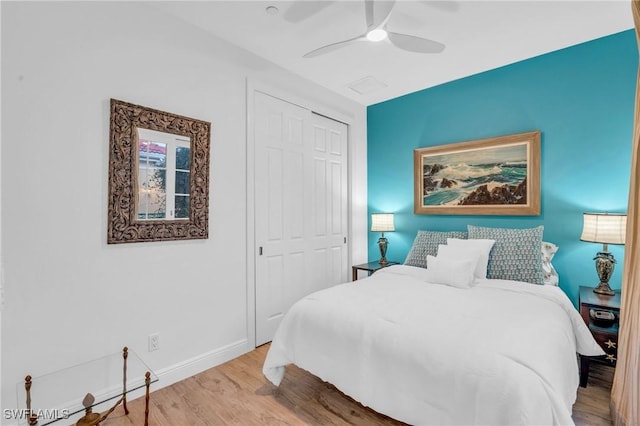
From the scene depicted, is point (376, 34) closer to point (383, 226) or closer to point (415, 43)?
point (415, 43)

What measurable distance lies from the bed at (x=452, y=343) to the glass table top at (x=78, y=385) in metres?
0.88

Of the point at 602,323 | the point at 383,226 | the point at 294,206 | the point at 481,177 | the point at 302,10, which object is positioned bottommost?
the point at 602,323

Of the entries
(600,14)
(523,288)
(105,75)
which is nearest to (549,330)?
(523,288)

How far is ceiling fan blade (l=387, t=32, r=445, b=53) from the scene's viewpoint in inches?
84.9

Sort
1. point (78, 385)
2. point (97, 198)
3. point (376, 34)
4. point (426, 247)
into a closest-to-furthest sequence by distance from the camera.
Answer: point (78, 385)
point (97, 198)
point (376, 34)
point (426, 247)

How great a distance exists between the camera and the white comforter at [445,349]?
134cm

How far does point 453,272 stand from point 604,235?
1.15 m

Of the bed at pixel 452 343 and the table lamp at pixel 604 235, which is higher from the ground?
the table lamp at pixel 604 235

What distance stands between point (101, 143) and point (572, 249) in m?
3.79

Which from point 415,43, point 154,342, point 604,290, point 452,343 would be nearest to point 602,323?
point 604,290

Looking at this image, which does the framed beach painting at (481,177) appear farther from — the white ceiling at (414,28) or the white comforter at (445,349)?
the white comforter at (445,349)

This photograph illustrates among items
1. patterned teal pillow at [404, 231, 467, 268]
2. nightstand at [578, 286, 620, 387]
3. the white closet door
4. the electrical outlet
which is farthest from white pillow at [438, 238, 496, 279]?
the electrical outlet

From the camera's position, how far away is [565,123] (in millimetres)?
2883

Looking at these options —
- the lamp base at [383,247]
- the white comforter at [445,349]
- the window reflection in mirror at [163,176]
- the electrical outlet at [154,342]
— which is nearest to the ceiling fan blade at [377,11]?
the window reflection in mirror at [163,176]
